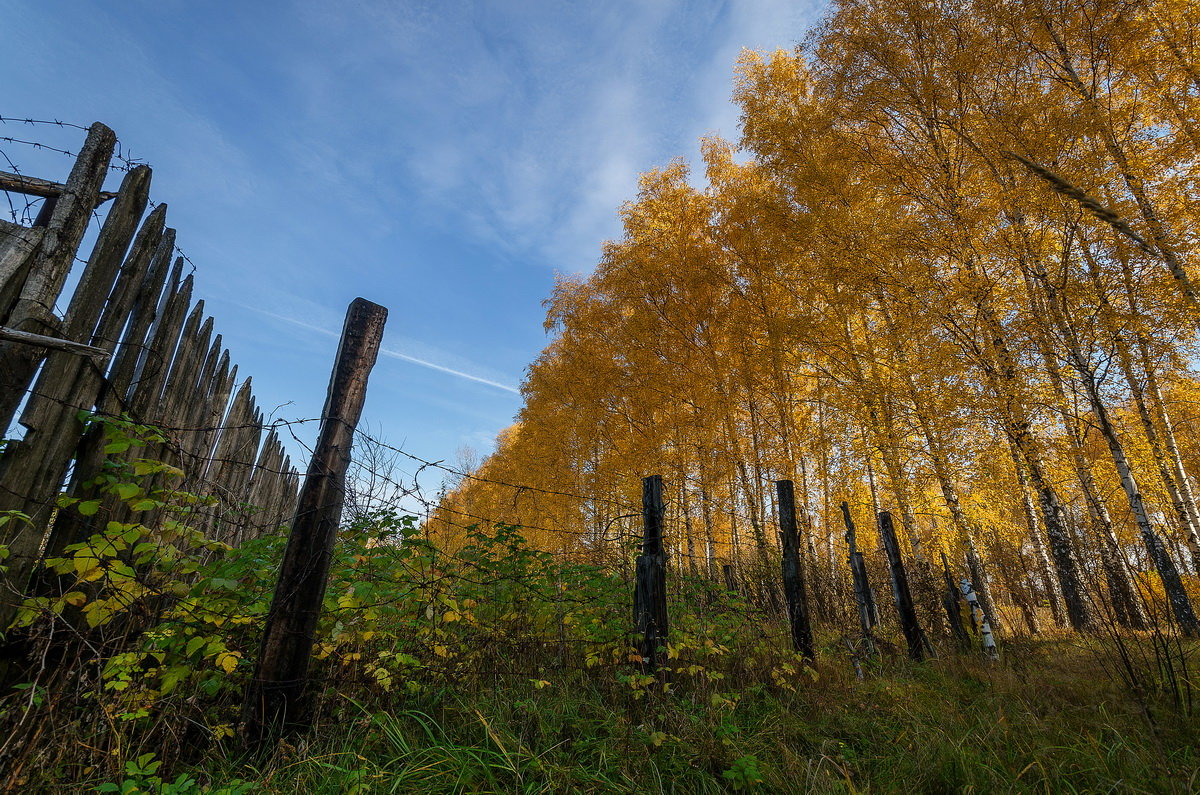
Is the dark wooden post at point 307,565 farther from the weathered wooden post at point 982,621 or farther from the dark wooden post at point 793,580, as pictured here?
the weathered wooden post at point 982,621

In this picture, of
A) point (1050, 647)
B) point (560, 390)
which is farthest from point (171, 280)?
point (1050, 647)

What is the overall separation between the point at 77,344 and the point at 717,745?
3.69 metres

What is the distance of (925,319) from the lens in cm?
636

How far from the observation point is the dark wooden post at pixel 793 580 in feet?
14.6

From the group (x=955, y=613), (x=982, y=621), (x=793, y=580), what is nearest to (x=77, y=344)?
(x=793, y=580)

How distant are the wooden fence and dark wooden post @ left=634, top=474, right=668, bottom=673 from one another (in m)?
2.35

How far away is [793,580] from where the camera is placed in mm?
4699

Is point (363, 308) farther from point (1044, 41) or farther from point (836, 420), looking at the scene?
point (1044, 41)

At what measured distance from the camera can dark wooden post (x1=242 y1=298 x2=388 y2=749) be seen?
221 centimetres

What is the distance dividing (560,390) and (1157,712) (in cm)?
1063

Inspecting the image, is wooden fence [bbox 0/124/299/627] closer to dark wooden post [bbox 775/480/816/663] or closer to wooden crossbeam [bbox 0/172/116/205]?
wooden crossbeam [bbox 0/172/116/205]

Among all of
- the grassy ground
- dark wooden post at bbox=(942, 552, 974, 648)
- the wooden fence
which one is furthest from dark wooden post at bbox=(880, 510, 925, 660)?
the wooden fence

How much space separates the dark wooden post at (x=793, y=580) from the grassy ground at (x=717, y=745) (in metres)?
0.81

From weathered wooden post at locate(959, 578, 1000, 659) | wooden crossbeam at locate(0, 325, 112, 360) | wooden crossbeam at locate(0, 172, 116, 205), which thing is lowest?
weathered wooden post at locate(959, 578, 1000, 659)
